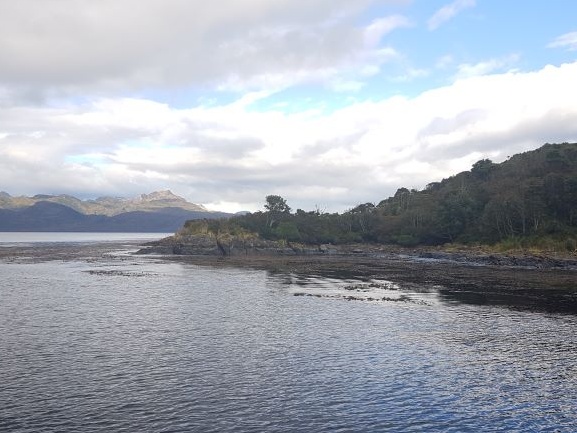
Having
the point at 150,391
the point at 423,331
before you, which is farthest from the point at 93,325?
the point at 423,331

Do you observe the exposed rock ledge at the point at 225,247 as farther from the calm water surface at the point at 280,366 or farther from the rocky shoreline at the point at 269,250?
the calm water surface at the point at 280,366

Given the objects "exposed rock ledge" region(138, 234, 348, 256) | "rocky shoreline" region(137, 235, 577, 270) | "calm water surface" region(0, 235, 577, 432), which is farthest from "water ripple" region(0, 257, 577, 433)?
"exposed rock ledge" region(138, 234, 348, 256)

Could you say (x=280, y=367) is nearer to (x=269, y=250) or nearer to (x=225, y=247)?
(x=225, y=247)

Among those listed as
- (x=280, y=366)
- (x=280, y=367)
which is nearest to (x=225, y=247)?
(x=280, y=366)

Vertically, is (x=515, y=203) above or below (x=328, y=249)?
above

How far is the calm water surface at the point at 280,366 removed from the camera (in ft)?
86.0

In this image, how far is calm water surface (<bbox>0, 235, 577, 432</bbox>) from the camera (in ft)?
86.0

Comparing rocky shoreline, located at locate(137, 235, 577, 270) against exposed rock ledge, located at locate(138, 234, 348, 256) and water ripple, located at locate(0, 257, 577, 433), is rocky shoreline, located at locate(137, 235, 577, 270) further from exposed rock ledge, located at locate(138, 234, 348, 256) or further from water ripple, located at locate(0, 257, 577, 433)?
water ripple, located at locate(0, 257, 577, 433)

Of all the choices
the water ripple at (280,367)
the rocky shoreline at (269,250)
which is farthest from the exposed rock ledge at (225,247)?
the water ripple at (280,367)

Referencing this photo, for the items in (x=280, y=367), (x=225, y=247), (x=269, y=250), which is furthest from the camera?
(x=269, y=250)

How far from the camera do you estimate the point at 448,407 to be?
28.3m

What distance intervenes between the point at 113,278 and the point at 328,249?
115 meters

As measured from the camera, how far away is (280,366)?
35969 mm

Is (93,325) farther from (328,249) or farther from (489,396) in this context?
(328,249)
